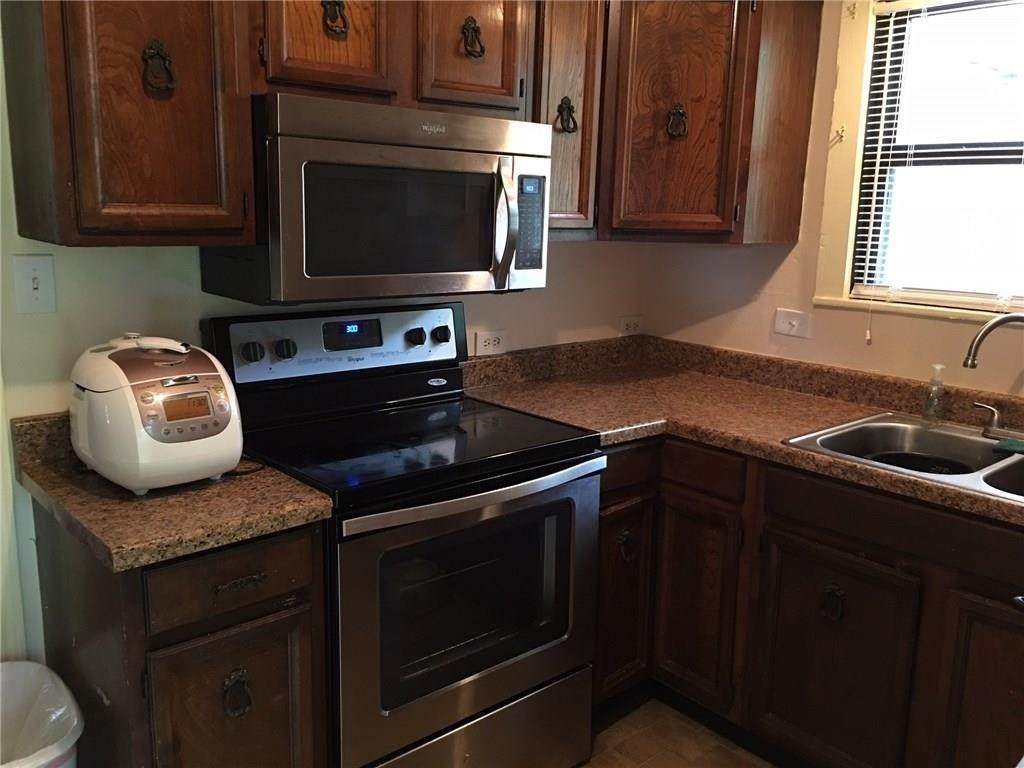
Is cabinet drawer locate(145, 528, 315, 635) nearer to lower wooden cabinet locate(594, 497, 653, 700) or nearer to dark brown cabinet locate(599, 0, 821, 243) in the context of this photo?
lower wooden cabinet locate(594, 497, 653, 700)

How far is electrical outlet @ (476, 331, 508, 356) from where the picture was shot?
250cm

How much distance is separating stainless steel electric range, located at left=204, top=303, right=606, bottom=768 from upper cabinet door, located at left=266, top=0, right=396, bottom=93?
1.90ft

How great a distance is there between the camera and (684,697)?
2428 mm

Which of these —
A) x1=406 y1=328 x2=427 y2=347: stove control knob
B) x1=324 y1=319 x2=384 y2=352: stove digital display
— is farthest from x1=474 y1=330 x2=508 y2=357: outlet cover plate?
x1=324 y1=319 x2=384 y2=352: stove digital display

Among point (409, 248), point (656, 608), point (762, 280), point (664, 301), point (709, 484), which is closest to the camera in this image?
point (409, 248)

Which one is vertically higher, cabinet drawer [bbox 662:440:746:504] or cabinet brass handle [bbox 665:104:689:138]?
cabinet brass handle [bbox 665:104:689:138]

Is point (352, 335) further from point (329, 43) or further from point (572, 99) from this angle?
point (572, 99)

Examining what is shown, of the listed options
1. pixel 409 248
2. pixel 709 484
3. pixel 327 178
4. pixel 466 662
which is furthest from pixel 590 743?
pixel 327 178

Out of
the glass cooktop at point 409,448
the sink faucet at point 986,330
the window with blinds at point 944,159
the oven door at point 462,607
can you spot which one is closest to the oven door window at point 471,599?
the oven door at point 462,607

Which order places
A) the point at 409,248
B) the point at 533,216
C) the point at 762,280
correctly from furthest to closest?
the point at 762,280 → the point at 533,216 → the point at 409,248

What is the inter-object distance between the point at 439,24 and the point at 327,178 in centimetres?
47

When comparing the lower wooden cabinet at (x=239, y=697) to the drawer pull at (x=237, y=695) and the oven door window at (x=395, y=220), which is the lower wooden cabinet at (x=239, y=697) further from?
the oven door window at (x=395, y=220)

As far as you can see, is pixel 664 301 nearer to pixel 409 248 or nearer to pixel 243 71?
pixel 409 248

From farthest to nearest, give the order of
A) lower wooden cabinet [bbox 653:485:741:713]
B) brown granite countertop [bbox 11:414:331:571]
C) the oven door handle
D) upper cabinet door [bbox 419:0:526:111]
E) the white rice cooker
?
lower wooden cabinet [bbox 653:485:741:713] < upper cabinet door [bbox 419:0:526:111] < the oven door handle < the white rice cooker < brown granite countertop [bbox 11:414:331:571]
